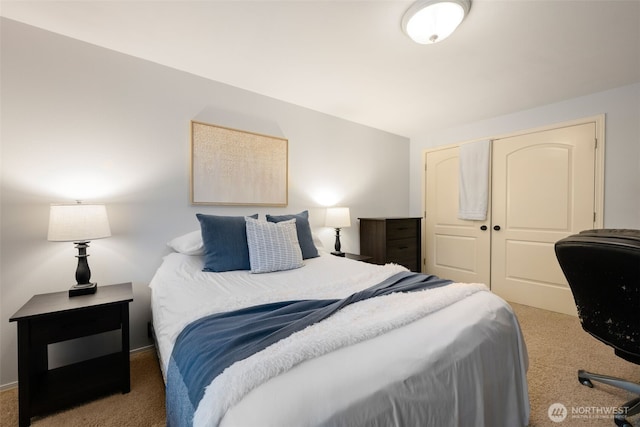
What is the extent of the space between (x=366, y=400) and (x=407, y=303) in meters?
0.59

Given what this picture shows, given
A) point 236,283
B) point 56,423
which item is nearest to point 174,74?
point 236,283

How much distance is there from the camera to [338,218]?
297 cm

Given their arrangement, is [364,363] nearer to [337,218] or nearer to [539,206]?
[337,218]

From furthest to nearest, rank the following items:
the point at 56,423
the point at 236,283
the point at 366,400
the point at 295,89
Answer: the point at 295,89 → the point at 236,283 → the point at 56,423 → the point at 366,400

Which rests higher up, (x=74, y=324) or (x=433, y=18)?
(x=433, y=18)

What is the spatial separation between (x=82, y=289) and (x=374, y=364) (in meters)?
1.86

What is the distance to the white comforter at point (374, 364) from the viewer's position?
66cm

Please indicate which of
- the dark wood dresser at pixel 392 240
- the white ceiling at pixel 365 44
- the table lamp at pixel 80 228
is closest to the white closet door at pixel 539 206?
the white ceiling at pixel 365 44

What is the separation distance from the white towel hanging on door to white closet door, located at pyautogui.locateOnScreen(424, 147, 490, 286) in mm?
98

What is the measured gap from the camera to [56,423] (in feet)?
4.49

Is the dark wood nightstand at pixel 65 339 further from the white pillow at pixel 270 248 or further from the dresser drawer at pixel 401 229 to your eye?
the dresser drawer at pixel 401 229

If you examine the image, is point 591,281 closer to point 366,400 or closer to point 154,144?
point 366,400

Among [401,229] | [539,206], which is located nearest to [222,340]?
[401,229]

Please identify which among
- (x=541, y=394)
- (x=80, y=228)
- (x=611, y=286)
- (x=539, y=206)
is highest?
(x=539, y=206)
